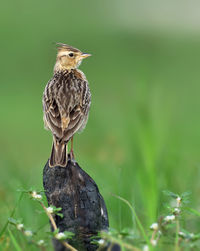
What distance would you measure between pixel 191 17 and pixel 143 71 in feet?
97.7

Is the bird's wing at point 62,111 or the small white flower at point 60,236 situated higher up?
the bird's wing at point 62,111

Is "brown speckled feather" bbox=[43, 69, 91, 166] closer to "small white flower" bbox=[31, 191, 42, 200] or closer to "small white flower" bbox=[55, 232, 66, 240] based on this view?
"small white flower" bbox=[31, 191, 42, 200]

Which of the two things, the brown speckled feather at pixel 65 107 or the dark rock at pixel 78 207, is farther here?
the brown speckled feather at pixel 65 107

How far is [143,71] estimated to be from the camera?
744 cm

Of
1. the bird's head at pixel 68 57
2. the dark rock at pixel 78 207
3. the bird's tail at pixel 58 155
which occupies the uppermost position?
Answer: the bird's head at pixel 68 57

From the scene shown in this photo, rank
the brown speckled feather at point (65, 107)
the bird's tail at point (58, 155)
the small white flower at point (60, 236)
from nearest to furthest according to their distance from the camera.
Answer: the small white flower at point (60, 236) < the bird's tail at point (58, 155) < the brown speckled feather at point (65, 107)

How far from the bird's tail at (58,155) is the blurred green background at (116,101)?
1.32 feet

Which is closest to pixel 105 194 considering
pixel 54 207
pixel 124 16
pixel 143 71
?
pixel 143 71

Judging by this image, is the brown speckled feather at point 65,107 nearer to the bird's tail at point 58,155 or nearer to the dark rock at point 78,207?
the bird's tail at point 58,155

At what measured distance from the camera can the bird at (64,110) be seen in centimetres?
519

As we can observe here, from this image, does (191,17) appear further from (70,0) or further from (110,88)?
(110,88)

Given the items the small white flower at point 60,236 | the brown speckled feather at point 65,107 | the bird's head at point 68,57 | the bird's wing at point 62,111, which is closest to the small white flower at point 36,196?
the small white flower at point 60,236

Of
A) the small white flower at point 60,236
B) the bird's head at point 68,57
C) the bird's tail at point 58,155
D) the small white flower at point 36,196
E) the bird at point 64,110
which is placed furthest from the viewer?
the bird's head at point 68,57

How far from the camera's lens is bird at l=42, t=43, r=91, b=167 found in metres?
5.19
